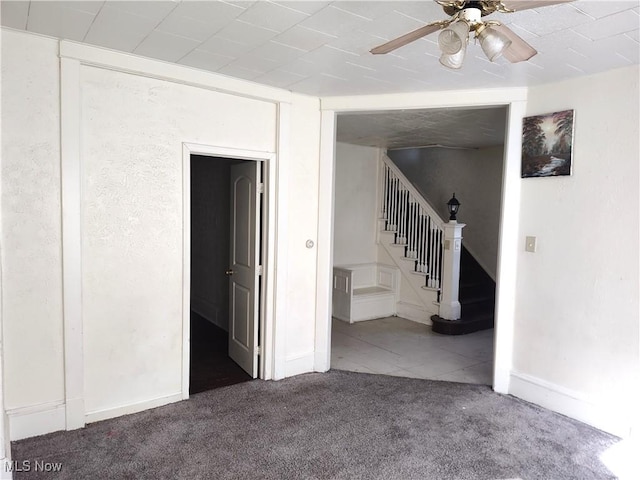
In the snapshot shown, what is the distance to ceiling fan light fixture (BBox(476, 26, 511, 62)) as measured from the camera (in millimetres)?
1768

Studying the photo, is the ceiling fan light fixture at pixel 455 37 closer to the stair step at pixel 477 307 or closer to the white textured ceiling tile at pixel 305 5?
the white textured ceiling tile at pixel 305 5

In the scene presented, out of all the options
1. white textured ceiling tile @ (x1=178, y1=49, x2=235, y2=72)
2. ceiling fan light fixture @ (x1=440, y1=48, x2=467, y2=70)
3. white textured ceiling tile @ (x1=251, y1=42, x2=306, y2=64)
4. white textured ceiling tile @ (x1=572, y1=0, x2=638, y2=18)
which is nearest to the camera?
ceiling fan light fixture @ (x1=440, y1=48, x2=467, y2=70)

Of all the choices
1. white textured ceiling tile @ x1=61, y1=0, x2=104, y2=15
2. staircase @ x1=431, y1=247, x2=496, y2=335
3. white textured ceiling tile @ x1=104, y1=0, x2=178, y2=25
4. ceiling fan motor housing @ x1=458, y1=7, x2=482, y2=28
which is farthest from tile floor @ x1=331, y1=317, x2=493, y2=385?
white textured ceiling tile @ x1=61, y1=0, x2=104, y2=15

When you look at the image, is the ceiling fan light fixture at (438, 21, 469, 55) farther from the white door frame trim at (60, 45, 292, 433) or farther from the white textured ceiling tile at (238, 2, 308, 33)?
the white door frame trim at (60, 45, 292, 433)

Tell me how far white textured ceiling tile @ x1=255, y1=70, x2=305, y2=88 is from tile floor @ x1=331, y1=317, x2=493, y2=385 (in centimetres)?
268

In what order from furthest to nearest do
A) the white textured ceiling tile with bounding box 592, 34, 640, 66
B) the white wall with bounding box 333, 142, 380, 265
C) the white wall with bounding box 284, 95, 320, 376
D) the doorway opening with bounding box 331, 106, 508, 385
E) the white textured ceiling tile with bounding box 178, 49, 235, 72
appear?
the white wall with bounding box 333, 142, 380, 265, the doorway opening with bounding box 331, 106, 508, 385, the white wall with bounding box 284, 95, 320, 376, the white textured ceiling tile with bounding box 178, 49, 235, 72, the white textured ceiling tile with bounding box 592, 34, 640, 66

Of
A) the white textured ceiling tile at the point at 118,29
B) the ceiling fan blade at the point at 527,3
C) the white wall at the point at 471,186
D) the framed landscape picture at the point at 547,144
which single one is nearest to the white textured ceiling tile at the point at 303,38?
→ the white textured ceiling tile at the point at 118,29

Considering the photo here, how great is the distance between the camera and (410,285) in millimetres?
6395

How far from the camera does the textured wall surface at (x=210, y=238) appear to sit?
17.6ft

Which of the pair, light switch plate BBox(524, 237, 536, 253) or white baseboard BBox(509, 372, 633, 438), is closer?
white baseboard BBox(509, 372, 633, 438)

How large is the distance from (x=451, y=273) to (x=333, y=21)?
13.5 feet

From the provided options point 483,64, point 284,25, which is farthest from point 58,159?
point 483,64

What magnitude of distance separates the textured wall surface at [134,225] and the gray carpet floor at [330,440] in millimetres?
340

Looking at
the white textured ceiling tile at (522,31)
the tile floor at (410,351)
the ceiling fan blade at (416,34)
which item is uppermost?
the white textured ceiling tile at (522,31)
